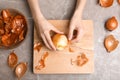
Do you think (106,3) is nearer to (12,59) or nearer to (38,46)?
(38,46)

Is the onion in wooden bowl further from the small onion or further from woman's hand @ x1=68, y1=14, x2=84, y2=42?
the small onion

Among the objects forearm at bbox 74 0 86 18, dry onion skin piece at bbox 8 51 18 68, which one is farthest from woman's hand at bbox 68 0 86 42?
dry onion skin piece at bbox 8 51 18 68

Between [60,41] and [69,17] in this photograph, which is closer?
[60,41]

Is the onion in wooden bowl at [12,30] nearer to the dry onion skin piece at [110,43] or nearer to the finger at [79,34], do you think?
the finger at [79,34]

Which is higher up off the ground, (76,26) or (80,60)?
(76,26)

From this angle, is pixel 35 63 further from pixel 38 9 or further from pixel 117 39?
pixel 117 39

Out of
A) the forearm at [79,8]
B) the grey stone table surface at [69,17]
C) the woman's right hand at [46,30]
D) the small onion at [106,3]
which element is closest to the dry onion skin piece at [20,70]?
the grey stone table surface at [69,17]

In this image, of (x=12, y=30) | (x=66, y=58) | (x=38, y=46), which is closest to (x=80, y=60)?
(x=66, y=58)
